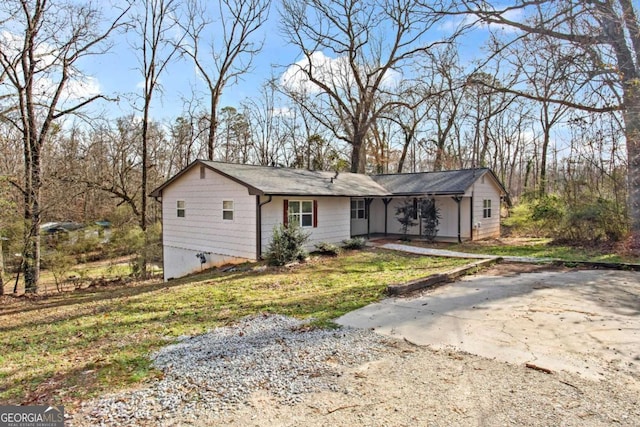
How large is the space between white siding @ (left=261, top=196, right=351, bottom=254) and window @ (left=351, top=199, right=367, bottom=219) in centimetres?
230

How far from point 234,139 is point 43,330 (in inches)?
970

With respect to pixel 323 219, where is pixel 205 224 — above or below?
below

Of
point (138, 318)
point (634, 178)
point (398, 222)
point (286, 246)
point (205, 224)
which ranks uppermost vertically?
point (634, 178)

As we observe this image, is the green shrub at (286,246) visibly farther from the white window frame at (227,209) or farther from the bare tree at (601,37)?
the bare tree at (601,37)

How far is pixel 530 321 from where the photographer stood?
16.9 ft

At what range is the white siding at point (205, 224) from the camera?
12547 mm

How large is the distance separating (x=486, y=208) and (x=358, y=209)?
6.16m

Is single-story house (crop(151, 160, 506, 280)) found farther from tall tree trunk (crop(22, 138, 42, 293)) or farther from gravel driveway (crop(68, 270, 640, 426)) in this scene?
gravel driveway (crop(68, 270, 640, 426))

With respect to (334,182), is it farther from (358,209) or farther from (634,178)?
(634,178)

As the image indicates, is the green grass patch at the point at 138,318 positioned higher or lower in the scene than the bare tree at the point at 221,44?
lower

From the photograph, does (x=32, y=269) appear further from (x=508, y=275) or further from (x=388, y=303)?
(x=508, y=275)

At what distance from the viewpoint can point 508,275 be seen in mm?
8570

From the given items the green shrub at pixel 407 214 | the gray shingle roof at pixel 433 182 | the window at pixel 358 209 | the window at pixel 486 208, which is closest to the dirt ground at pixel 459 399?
the gray shingle roof at pixel 433 182

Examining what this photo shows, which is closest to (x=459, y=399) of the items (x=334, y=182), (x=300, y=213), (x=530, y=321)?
(x=530, y=321)
